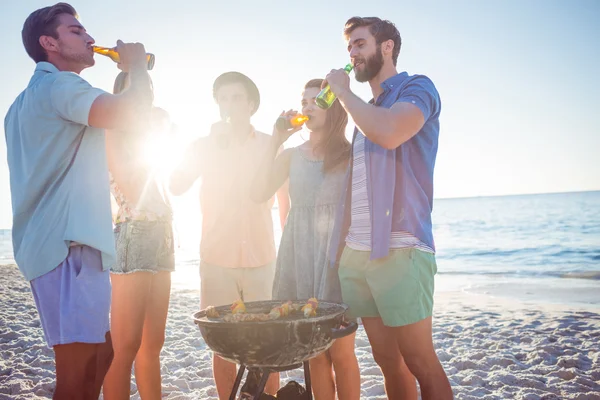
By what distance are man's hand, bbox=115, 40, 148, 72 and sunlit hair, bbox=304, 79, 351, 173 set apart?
1343mm

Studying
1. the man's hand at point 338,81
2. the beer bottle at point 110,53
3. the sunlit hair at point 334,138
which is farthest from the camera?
the sunlit hair at point 334,138

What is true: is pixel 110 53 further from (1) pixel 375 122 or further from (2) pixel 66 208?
(1) pixel 375 122

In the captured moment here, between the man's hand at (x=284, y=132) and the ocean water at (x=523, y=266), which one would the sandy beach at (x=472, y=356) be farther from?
the ocean water at (x=523, y=266)

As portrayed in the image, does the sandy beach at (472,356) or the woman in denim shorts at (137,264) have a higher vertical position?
the woman in denim shorts at (137,264)

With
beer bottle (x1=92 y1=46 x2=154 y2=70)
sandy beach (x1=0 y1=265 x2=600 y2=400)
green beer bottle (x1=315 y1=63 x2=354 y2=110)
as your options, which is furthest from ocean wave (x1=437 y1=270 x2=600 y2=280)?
beer bottle (x1=92 y1=46 x2=154 y2=70)

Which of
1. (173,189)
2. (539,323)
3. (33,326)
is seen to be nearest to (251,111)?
(173,189)

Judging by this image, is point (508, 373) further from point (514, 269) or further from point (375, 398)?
point (514, 269)

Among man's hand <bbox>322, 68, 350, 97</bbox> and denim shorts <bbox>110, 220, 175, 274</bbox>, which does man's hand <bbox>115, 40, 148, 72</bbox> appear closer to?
man's hand <bbox>322, 68, 350, 97</bbox>

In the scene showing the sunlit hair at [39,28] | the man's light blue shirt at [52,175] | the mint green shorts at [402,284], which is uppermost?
the sunlit hair at [39,28]

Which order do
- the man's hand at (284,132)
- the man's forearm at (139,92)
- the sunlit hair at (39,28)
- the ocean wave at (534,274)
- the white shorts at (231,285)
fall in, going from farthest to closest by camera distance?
the ocean wave at (534,274) < the white shorts at (231,285) < the man's hand at (284,132) < the sunlit hair at (39,28) < the man's forearm at (139,92)

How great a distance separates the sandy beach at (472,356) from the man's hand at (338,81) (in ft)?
9.92

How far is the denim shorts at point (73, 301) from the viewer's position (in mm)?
2014

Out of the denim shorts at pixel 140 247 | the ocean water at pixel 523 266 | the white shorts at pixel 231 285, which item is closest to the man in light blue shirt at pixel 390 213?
the white shorts at pixel 231 285

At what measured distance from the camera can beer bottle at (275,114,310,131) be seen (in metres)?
3.30
